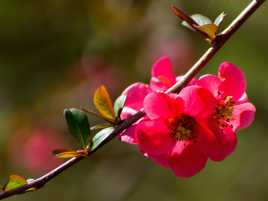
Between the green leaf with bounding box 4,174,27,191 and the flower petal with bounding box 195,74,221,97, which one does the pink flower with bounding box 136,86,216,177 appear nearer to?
the flower petal with bounding box 195,74,221,97

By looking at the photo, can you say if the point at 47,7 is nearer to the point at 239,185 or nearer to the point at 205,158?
the point at 239,185

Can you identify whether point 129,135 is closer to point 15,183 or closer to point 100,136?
point 100,136

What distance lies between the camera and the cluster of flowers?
1.10 meters

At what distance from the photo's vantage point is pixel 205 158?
114cm

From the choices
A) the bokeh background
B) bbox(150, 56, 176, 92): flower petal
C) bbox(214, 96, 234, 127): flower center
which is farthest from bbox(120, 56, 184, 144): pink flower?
the bokeh background

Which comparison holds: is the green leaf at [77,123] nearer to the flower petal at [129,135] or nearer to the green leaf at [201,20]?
the flower petal at [129,135]

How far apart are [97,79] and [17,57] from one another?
1.09ft

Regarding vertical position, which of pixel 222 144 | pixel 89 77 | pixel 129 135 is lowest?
pixel 222 144

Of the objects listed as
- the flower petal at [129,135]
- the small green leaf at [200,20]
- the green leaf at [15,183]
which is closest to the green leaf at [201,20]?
the small green leaf at [200,20]

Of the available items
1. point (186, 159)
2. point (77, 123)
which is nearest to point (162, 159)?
point (186, 159)

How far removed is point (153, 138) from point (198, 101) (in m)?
0.09

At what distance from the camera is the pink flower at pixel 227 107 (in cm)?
112

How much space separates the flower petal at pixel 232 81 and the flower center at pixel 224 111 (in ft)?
0.04

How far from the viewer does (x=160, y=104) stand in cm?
108
